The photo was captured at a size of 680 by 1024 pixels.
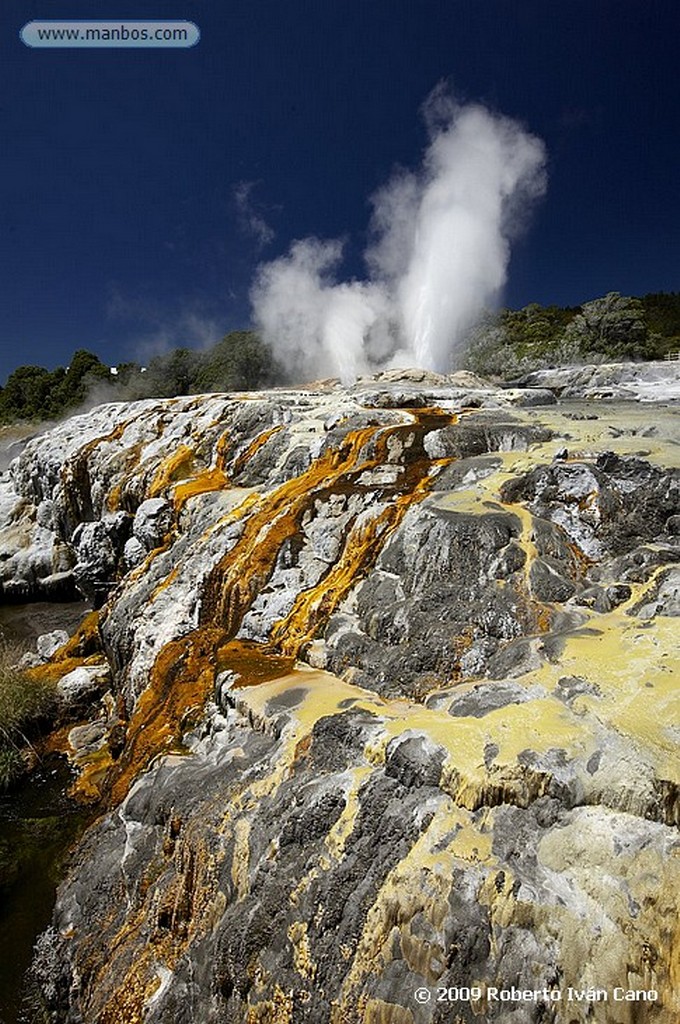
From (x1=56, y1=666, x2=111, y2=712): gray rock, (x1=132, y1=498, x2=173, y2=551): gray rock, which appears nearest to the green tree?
(x1=132, y1=498, x2=173, y2=551): gray rock

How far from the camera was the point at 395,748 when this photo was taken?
6.64m

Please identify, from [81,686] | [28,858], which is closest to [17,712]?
[81,686]

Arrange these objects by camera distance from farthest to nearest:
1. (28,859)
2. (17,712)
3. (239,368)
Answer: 1. (239,368)
2. (17,712)
3. (28,859)

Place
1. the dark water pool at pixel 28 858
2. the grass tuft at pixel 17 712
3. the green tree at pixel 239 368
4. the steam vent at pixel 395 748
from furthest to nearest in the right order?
the green tree at pixel 239 368 < the grass tuft at pixel 17 712 < the dark water pool at pixel 28 858 < the steam vent at pixel 395 748

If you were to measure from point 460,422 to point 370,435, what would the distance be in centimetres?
306

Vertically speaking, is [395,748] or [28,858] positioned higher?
[395,748]

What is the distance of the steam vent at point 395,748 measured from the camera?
5113 millimetres

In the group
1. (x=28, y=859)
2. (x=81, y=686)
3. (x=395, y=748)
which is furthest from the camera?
(x=81, y=686)

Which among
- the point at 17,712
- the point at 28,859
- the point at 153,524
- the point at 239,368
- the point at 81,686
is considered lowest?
the point at 28,859

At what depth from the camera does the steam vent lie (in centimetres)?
511

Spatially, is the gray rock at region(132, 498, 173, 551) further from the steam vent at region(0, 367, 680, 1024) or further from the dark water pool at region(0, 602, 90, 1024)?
the dark water pool at region(0, 602, 90, 1024)

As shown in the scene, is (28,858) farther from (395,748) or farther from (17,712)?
(395,748)

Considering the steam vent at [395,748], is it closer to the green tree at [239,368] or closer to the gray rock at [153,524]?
the gray rock at [153,524]

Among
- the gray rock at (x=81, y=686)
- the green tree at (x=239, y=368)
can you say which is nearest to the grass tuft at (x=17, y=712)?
the gray rock at (x=81, y=686)
